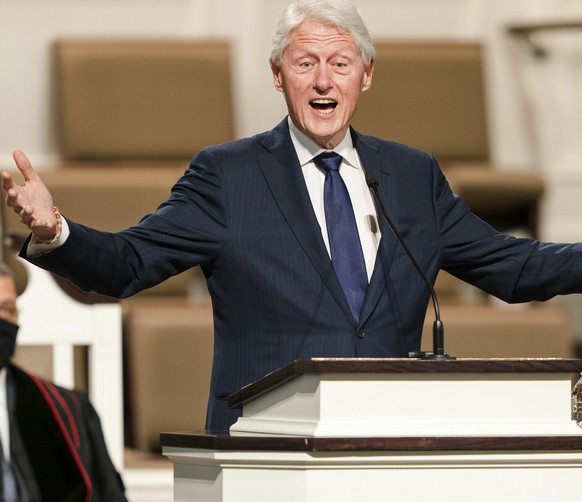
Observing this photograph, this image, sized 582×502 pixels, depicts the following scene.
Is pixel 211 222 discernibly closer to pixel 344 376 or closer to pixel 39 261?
pixel 39 261

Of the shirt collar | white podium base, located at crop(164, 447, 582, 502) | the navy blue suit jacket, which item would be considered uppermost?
the shirt collar

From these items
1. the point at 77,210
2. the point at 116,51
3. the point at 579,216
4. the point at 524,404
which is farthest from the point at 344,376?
the point at 579,216

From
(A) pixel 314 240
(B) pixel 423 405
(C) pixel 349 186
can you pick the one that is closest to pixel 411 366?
(B) pixel 423 405

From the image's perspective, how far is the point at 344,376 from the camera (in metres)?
1.25

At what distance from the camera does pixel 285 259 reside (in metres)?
1.60

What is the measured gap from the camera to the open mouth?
66.2 inches

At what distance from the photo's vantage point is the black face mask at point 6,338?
2.79 metres

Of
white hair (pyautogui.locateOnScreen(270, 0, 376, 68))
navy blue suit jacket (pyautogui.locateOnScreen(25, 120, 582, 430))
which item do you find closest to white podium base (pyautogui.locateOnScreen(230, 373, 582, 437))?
navy blue suit jacket (pyautogui.locateOnScreen(25, 120, 582, 430))

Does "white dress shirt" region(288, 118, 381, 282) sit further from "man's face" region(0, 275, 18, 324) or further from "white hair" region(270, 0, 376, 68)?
"man's face" region(0, 275, 18, 324)

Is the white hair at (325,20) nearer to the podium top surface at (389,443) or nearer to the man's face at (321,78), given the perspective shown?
the man's face at (321,78)

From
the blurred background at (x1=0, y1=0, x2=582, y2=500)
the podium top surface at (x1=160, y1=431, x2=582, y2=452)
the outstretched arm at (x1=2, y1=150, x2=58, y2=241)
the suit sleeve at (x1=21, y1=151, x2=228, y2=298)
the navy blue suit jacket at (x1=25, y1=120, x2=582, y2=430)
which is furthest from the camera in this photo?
the blurred background at (x1=0, y1=0, x2=582, y2=500)

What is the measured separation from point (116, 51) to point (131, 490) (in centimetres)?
121

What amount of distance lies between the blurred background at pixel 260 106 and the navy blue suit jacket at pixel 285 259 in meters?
1.53

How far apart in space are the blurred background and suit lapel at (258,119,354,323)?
1557mm
